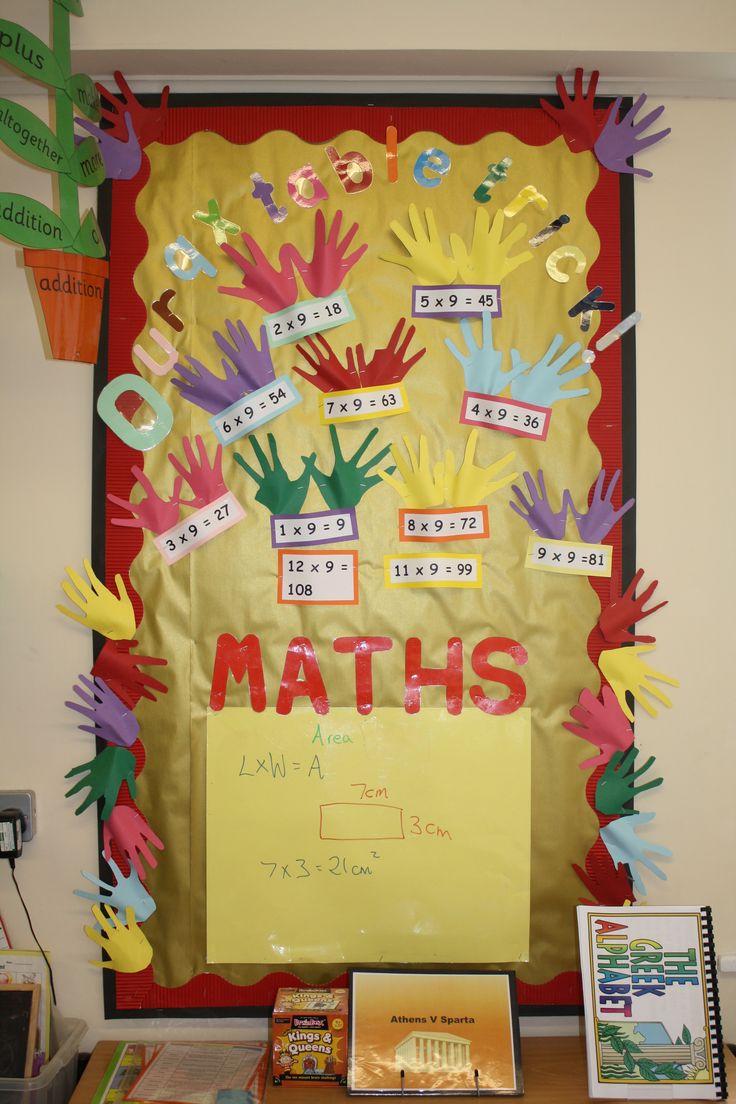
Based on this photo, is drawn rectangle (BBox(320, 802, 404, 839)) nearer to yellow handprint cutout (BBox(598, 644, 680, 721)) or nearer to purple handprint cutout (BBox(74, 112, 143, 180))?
yellow handprint cutout (BBox(598, 644, 680, 721))

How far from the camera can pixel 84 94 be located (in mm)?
1434

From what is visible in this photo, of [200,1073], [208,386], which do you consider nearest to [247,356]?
[208,386]

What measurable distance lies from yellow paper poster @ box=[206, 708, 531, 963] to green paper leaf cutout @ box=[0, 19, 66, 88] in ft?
3.69

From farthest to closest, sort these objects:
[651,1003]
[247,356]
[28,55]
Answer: [247,356] < [651,1003] < [28,55]

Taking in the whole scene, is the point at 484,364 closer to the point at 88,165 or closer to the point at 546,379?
the point at 546,379

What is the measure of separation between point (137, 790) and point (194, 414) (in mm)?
717

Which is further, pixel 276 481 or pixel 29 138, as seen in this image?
pixel 276 481

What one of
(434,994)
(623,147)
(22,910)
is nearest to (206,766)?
(22,910)

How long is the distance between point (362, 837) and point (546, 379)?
0.92 m

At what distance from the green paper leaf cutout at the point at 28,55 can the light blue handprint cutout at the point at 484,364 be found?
0.80 m

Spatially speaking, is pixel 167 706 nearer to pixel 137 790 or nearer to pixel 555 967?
pixel 137 790

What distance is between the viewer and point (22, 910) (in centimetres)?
155

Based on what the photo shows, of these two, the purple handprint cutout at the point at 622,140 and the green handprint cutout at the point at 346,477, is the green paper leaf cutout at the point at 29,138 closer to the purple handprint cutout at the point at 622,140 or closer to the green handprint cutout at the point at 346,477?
the green handprint cutout at the point at 346,477

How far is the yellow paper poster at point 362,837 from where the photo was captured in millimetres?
1518
